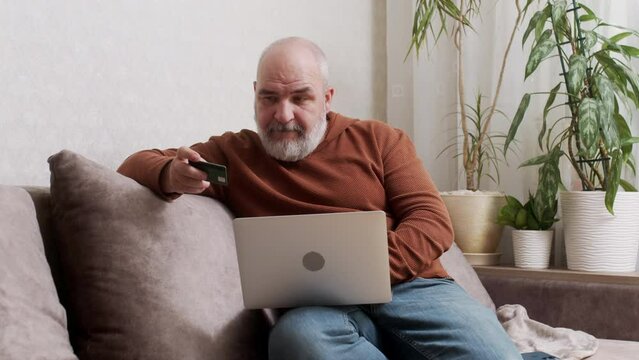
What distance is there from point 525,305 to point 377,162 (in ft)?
2.37

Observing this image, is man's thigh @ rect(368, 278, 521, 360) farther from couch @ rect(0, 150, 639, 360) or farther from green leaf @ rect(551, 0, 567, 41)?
green leaf @ rect(551, 0, 567, 41)

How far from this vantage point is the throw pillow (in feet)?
7.03

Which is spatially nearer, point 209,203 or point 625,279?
point 209,203

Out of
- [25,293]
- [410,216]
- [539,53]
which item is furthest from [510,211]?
[25,293]

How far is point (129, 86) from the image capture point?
1.99 metres

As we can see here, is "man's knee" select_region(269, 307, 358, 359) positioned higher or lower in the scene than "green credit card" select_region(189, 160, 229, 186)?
lower

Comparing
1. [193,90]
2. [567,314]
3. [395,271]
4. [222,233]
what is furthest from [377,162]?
[567,314]

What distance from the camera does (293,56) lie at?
192cm

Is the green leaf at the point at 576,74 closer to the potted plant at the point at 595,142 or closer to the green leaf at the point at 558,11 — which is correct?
the potted plant at the point at 595,142

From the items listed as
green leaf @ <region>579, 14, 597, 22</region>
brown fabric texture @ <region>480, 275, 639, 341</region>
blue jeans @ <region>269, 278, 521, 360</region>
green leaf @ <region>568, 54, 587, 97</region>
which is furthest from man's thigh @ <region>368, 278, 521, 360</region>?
green leaf @ <region>579, 14, 597, 22</region>

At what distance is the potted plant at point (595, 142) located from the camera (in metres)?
2.30

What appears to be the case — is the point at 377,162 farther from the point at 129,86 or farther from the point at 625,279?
the point at 625,279

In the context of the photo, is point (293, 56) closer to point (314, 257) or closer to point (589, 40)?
point (314, 257)

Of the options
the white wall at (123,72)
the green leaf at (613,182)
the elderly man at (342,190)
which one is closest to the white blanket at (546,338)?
the elderly man at (342,190)
